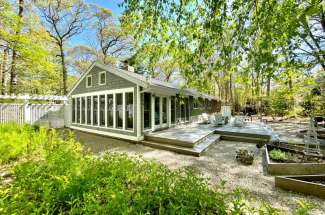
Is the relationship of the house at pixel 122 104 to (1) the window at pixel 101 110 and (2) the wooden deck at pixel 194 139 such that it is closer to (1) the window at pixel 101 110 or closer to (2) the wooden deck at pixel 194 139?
(1) the window at pixel 101 110

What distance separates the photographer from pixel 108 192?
210 cm

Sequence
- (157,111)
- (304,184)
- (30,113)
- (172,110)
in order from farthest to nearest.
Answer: (30,113)
(172,110)
(157,111)
(304,184)

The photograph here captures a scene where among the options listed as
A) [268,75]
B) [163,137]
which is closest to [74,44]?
[163,137]

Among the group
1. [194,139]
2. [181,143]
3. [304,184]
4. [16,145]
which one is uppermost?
[16,145]

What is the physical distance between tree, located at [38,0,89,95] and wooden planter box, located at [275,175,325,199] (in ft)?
65.0

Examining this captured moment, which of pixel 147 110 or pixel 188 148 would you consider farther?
pixel 147 110

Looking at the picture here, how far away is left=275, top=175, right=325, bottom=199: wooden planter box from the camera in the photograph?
11.6 feet

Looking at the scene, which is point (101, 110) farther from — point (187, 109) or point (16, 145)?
point (187, 109)

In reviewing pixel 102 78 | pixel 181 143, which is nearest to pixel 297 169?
pixel 181 143

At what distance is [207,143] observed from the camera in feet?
25.0

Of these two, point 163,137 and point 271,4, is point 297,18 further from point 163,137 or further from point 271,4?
point 163,137

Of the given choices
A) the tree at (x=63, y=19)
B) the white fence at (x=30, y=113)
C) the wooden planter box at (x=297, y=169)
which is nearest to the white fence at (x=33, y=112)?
the white fence at (x=30, y=113)

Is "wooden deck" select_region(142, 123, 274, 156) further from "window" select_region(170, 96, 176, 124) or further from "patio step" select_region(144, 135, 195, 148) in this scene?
"window" select_region(170, 96, 176, 124)

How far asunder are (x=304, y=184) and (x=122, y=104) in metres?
7.38
